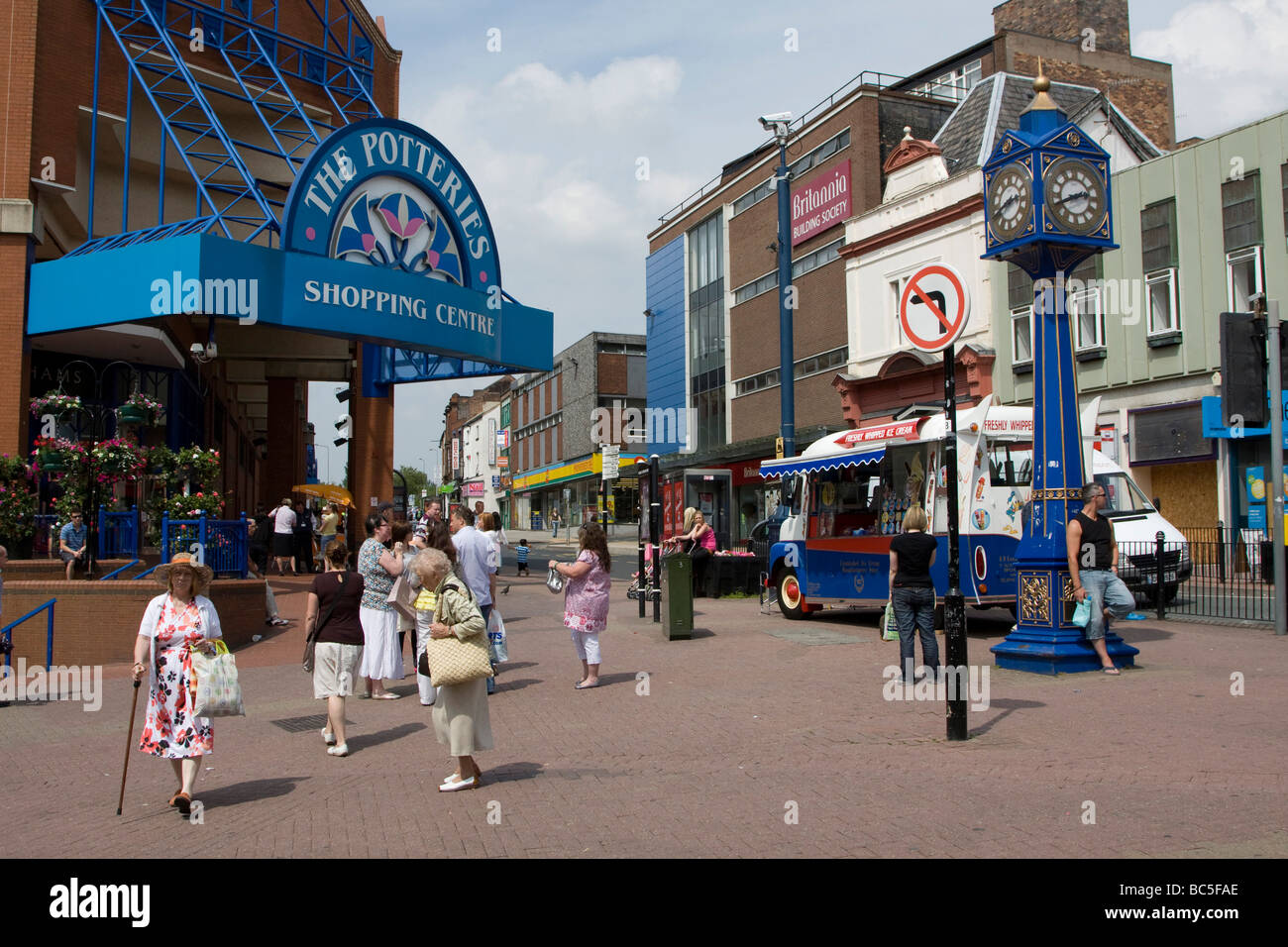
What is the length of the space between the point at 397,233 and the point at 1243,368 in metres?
15.5

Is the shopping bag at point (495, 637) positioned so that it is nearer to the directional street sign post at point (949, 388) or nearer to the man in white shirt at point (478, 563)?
the man in white shirt at point (478, 563)

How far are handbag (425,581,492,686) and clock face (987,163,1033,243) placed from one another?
755cm

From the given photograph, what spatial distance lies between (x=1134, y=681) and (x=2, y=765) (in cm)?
979

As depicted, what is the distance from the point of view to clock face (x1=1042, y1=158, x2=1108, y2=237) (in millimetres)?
10766

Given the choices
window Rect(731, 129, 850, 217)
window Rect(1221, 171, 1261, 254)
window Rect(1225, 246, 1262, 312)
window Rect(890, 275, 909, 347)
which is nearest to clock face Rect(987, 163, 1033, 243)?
window Rect(1225, 246, 1262, 312)

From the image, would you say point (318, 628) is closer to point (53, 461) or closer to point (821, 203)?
point (53, 461)

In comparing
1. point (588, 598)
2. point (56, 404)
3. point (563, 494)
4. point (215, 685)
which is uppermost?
point (563, 494)

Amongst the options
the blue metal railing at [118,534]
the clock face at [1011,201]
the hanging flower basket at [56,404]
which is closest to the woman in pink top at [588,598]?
the clock face at [1011,201]

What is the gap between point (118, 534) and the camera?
48.8 feet

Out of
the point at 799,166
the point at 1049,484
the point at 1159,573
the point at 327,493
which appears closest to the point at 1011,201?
the point at 1049,484

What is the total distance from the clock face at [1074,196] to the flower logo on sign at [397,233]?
1354 cm

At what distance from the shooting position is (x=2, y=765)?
7.93 metres

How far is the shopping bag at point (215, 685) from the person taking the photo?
637 cm
